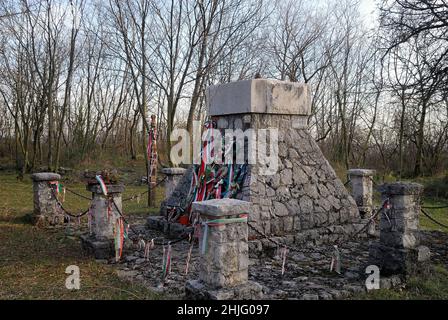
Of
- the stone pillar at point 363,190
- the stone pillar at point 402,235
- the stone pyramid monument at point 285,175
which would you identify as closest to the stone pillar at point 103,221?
the stone pyramid monument at point 285,175

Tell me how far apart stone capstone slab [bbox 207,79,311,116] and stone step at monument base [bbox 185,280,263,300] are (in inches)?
151

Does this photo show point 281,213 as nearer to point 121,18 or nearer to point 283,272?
point 283,272

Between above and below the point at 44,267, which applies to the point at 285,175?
above

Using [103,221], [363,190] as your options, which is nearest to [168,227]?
[103,221]

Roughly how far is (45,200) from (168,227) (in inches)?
118

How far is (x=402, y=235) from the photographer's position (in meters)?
5.43

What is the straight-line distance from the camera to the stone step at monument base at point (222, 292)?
3.97 metres

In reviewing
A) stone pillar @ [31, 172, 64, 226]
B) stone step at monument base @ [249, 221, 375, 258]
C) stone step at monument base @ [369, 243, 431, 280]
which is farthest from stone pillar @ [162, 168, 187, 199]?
stone step at monument base @ [369, 243, 431, 280]

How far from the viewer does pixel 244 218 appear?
420cm

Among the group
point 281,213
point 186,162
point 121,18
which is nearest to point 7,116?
point 186,162

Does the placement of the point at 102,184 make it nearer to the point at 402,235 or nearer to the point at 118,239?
the point at 118,239

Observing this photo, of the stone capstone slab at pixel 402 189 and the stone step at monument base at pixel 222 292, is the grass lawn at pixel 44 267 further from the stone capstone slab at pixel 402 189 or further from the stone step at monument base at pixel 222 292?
the stone capstone slab at pixel 402 189

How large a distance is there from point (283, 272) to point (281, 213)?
163cm
